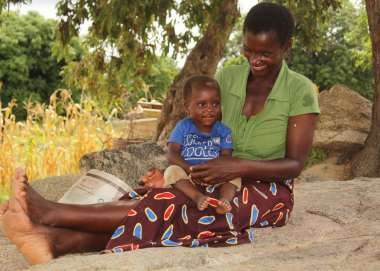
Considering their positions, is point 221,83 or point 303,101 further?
point 221,83

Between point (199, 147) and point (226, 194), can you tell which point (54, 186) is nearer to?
point (199, 147)

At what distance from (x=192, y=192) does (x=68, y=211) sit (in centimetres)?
48

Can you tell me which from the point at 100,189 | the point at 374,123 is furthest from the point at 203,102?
the point at 374,123

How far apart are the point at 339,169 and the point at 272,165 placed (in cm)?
393

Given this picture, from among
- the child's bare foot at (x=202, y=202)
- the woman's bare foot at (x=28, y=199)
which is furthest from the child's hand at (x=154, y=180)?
the woman's bare foot at (x=28, y=199)

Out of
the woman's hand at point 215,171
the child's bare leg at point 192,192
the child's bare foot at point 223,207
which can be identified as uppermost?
the woman's hand at point 215,171

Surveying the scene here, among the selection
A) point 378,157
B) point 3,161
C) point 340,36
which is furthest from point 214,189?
point 340,36

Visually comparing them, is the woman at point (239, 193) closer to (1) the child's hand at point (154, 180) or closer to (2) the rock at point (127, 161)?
(1) the child's hand at point (154, 180)

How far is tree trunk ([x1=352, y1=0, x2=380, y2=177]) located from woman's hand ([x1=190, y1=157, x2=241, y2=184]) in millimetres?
3488

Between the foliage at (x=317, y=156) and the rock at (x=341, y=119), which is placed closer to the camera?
the rock at (x=341, y=119)

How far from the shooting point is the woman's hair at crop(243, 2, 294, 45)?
253cm

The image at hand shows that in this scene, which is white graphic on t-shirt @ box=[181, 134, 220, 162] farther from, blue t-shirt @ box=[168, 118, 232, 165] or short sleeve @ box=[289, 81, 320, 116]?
short sleeve @ box=[289, 81, 320, 116]

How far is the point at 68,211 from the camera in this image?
241 centimetres

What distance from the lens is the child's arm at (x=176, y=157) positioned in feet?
8.43
